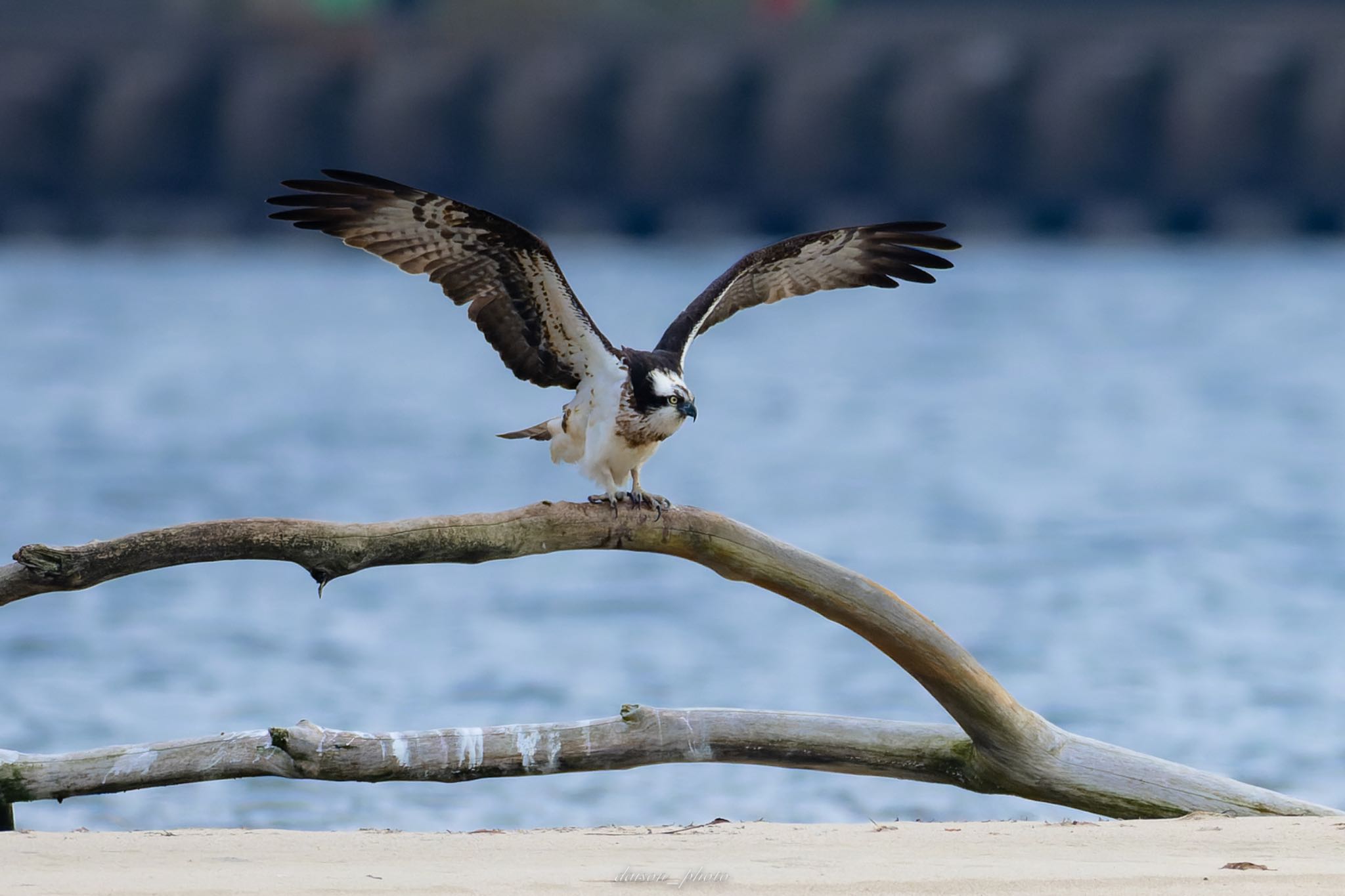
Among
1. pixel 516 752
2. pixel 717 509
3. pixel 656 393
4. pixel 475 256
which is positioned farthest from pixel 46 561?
pixel 717 509

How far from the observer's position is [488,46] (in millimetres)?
48469

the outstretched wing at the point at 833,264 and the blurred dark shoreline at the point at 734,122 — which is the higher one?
the blurred dark shoreline at the point at 734,122

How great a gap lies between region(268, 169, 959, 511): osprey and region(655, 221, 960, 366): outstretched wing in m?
0.02

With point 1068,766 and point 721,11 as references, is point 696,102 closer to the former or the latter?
point 721,11

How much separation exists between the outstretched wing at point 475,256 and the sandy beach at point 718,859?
174 centimetres

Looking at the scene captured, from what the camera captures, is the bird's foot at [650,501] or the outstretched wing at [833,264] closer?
the bird's foot at [650,501]

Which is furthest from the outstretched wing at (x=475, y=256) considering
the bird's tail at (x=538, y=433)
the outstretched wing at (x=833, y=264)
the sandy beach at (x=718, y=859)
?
the sandy beach at (x=718, y=859)

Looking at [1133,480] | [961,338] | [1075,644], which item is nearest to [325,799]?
[1075,644]

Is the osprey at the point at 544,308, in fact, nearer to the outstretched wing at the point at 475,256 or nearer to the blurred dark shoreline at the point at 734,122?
the outstretched wing at the point at 475,256

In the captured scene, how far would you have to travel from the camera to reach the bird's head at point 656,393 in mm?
6605

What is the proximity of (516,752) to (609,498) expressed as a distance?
0.87 metres

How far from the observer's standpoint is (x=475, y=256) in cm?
666

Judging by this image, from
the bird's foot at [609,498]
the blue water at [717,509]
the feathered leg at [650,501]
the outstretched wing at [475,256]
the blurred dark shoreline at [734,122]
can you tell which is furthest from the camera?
the blurred dark shoreline at [734,122]

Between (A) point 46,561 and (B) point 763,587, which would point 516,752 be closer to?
(B) point 763,587
